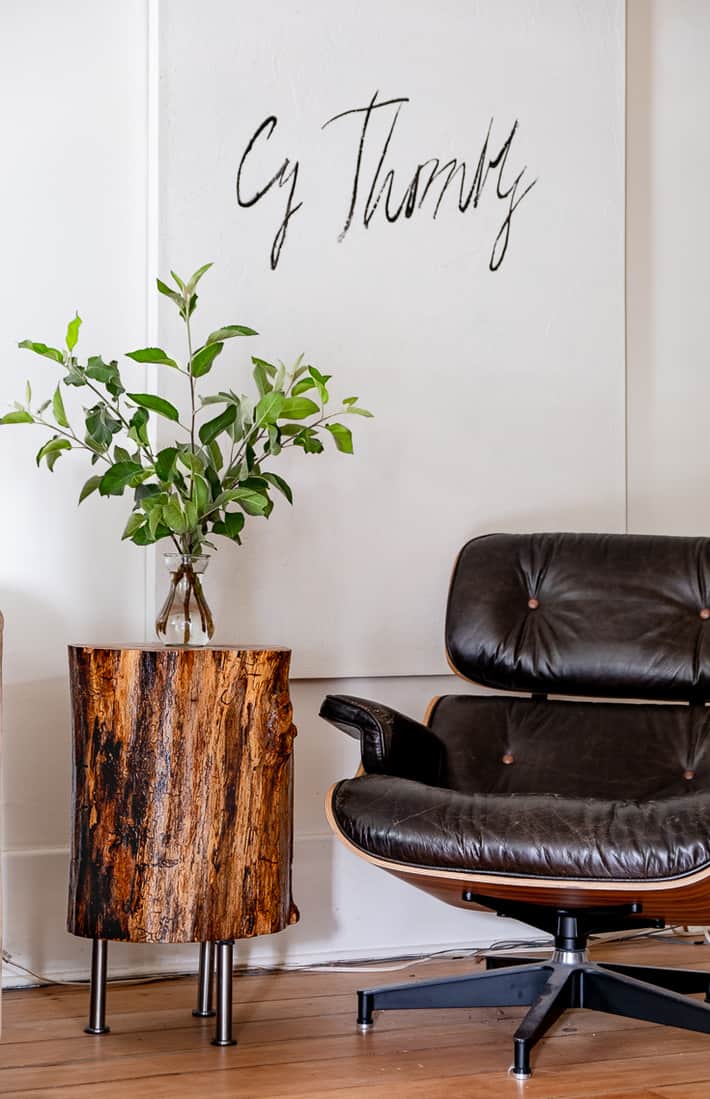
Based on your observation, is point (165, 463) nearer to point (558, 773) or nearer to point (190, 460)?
point (190, 460)

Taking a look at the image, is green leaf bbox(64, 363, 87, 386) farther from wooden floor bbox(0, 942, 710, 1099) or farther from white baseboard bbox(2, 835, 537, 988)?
wooden floor bbox(0, 942, 710, 1099)

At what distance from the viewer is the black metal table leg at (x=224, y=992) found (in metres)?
1.91

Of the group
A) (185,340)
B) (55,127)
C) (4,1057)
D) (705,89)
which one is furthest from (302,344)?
(4,1057)

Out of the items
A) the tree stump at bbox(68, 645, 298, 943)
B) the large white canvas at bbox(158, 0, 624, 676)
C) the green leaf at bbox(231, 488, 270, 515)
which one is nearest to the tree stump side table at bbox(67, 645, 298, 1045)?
the tree stump at bbox(68, 645, 298, 943)

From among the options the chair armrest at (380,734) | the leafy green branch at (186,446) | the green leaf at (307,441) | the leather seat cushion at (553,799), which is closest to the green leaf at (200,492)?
the leafy green branch at (186,446)

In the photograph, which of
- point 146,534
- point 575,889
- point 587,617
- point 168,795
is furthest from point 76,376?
point 575,889

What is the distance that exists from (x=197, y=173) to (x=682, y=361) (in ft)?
3.89

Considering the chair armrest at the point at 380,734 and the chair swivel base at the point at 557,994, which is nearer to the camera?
the chair swivel base at the point at 557,994

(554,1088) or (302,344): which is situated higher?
(302,344)

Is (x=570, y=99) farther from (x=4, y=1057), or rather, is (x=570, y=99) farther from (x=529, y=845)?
(x=4, y=1057)

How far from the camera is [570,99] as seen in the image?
271 cm

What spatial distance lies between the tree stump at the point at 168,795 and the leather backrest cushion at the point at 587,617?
511 mm

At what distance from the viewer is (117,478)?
77.0 inches

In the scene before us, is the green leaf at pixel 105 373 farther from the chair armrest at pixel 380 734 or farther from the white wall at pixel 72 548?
the chair armrest at pixel 380 734
